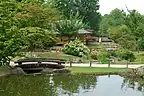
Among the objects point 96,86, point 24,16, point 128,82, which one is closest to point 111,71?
point 128,82

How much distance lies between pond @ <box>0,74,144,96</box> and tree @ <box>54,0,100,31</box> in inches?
1648

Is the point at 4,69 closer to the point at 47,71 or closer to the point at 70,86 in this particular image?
the point at 47,71

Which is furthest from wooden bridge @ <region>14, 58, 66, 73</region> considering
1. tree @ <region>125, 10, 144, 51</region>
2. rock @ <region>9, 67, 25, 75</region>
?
tree @ <region>125, 10, 144, 51</region>

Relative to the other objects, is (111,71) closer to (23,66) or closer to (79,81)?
(79,81)

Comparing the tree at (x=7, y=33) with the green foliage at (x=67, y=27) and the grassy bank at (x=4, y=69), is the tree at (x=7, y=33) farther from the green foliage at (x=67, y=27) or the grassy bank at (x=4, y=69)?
the green foliage at (x=67, y=27)

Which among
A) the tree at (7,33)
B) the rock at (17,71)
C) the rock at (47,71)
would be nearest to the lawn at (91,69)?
the rock at (47,71)

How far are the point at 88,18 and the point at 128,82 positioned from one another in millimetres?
49912

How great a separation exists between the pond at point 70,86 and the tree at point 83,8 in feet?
137

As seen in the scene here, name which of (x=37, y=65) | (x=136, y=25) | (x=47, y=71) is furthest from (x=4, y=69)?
(x=136, y=25)

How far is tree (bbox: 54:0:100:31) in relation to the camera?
220 feet

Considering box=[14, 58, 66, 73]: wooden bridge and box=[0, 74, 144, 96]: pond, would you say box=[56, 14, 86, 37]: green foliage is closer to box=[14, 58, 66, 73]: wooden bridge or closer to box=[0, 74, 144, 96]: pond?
box=[14, 58, 66, 73]: wooden bridge

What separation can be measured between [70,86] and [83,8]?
164ft

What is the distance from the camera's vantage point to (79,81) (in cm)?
2316

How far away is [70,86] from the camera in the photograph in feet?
69.1
